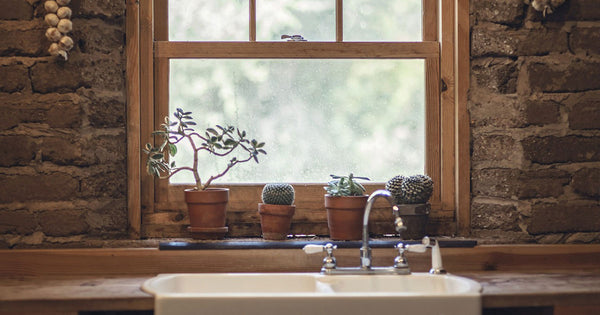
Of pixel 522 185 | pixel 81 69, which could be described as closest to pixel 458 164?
pixel 522 185

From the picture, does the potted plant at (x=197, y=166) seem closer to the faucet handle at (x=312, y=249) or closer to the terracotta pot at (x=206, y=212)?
the terracotta pot at (x=206, y=212)

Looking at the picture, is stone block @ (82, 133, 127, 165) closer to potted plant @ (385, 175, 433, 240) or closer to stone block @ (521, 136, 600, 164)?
potted plant @ (385, 175, 433, 240)

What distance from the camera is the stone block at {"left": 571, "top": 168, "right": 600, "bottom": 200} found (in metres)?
2.10

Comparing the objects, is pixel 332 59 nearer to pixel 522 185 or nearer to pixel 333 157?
pixel 333 157

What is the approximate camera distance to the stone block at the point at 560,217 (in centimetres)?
209

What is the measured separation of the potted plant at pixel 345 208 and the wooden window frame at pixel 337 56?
13cm

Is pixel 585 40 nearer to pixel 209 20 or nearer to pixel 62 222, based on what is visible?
pixel 209 20

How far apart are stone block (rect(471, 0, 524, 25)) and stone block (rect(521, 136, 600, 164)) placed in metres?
0.43

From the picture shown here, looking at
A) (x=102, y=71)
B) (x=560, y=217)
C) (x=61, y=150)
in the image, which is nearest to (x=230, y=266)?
(x=61, y=150)

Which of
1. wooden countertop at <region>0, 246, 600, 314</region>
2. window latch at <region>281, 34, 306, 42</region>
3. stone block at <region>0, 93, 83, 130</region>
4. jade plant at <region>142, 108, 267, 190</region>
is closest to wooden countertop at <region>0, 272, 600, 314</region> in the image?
wooden countertop at <region>0, 246, 600, 314</region>

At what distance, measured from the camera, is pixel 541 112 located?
82.9 inches

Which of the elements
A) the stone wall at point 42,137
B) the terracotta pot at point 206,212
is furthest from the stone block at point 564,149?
the stone wall at point 42,137

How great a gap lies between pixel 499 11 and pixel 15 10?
1.68 metres

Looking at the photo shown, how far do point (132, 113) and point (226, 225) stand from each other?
53 cm
